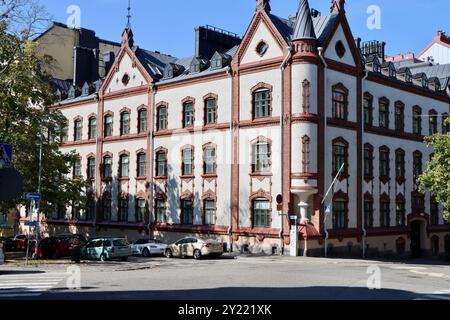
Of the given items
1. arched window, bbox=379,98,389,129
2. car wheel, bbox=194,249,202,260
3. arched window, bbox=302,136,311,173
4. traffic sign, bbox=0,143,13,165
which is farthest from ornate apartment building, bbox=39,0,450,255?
traffic sign, bbox=0,143,13,165

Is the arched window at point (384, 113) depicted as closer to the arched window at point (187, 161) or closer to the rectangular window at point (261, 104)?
the rectangular window at point (261, 104)

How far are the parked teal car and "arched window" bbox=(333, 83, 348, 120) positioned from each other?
16.6 m

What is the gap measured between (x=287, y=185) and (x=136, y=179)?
→ 50.5 ft

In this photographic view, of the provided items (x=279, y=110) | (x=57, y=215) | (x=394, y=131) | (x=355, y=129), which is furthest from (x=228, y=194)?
(x=57, y=215)

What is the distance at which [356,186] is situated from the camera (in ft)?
122

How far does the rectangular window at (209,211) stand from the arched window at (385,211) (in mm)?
12824

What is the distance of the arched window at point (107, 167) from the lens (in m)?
47.0

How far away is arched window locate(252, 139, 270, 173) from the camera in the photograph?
3531cm

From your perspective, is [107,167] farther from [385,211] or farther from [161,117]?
[385,211]

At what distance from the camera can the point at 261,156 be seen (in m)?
35.7

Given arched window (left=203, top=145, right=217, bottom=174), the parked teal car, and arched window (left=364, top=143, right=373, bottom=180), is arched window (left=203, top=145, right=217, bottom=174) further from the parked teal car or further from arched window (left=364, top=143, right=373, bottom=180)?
arched window (left=364, top=143, right=373, bottom=180)

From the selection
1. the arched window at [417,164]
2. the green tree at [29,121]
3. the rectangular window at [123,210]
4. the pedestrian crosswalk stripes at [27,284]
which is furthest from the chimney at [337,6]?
the pedestrian crosswalk stripes at [27,284]

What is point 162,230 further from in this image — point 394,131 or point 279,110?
point 394,131

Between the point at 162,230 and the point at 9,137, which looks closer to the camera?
the point at 9,137
